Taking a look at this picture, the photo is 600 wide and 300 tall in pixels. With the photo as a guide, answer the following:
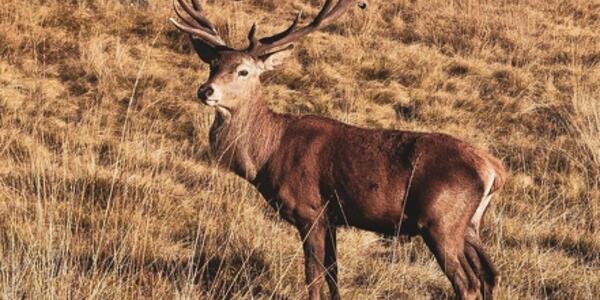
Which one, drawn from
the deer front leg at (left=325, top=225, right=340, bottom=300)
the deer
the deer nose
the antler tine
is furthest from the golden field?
the antler tine

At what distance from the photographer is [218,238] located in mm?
5859

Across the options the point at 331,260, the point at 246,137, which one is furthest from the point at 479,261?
the point at 246,137

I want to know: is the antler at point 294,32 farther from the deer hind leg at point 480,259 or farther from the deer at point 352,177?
the deer hind leg at point 480,259

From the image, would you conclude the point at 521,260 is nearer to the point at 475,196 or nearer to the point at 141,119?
the point at 475,196

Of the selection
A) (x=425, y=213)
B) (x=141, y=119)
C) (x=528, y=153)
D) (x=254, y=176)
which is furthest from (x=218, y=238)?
(x=528, y=153)

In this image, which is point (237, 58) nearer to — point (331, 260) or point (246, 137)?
point (246, 137)

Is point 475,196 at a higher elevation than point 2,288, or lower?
higher

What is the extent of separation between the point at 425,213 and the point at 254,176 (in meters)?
1.24

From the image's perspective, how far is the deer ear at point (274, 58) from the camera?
5.87 m

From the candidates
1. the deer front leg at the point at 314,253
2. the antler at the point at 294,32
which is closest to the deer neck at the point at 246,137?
the antler at the point at 294,32

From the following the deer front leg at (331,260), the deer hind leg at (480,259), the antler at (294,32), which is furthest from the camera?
the antler at (294,32)

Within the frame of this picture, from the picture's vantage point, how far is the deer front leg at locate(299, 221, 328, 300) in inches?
199

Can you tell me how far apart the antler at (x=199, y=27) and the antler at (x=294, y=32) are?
31 centimetres

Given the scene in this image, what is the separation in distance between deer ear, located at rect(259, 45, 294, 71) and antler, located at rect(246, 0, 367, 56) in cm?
5
